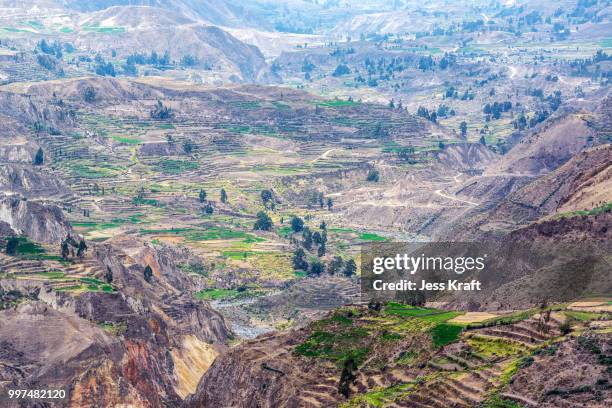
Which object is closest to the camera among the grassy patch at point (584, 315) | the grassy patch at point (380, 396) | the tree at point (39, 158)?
the grassy patch at point (380, 396)

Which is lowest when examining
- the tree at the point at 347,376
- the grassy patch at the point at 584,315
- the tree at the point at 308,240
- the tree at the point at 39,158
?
the tree at the point at 308,240

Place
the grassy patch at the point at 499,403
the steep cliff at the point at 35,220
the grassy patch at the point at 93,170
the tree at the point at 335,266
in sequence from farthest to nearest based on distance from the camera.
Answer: the grassy patch at the point at 93,170 < the tree at the point at 335,266 < the steep cliff at the point at 35,220 < the grassy patch at the point at 499,403

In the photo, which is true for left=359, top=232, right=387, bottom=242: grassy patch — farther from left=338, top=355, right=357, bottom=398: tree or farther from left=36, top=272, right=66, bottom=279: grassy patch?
left=338, top=355, right=357, bottom=398: tree

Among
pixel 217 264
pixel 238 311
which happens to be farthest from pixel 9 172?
pixel 238 311

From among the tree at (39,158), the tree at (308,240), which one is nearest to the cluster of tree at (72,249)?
the tree at (308,240)

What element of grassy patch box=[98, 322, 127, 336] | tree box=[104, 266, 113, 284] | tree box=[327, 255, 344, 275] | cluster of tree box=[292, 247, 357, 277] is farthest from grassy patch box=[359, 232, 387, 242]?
grassy patch box=[98, 322, 127, 336]

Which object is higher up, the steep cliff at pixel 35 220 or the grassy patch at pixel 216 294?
the steep cliff at pixel 35 220

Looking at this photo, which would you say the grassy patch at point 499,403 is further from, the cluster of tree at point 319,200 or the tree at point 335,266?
the cluster of tree at point 319,200

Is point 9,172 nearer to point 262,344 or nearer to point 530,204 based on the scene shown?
point 530,204
